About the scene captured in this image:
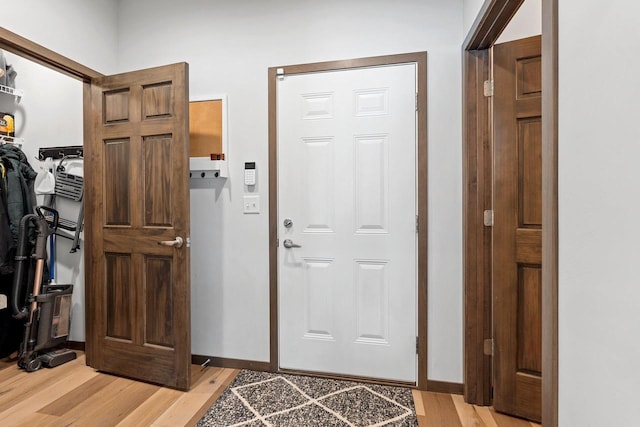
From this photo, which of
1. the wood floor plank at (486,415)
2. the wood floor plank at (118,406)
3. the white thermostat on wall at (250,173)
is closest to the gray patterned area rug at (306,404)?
the wood floor plank at (486,415)

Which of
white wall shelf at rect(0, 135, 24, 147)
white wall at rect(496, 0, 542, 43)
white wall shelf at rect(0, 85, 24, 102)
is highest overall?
white wall at rect(496, 0, 542, 43)

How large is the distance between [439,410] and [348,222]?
4.05ft

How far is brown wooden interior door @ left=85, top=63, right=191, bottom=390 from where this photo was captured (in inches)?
86.0

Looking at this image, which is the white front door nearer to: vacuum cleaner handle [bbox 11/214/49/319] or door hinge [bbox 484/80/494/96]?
door hinge [bbox 484/80/494/96]

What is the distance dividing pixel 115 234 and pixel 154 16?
66.1 inches

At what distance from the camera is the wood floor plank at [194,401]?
187cm

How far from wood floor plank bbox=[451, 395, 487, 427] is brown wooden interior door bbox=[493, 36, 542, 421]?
0.15m

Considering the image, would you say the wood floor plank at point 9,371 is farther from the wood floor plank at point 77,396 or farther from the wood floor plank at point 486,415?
the wood floor plank at point 486,415

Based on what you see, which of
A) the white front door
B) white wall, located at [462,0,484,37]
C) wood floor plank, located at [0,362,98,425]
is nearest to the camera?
white wall, located at [462,0,484,37]

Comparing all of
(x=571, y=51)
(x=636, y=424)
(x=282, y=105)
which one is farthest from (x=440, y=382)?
(x=282, y=105)

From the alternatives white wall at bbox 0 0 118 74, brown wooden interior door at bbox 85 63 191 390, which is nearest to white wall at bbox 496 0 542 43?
brown wooden interior door at bbox 85 63 191 390

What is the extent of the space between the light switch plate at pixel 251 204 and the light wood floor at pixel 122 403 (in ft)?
3.82

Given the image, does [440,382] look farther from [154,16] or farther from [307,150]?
[154,16]

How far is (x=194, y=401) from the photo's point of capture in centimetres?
206
